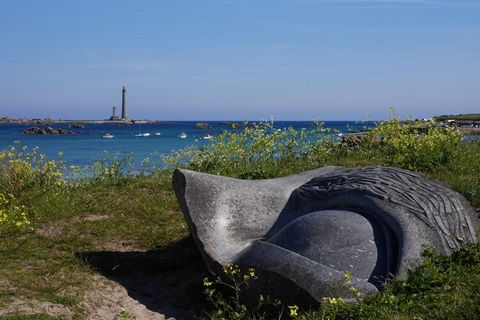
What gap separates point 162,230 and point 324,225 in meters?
2.95

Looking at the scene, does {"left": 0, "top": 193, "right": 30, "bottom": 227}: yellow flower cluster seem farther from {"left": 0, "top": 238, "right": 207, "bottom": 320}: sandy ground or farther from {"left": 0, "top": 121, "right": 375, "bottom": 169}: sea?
{"left": 0, "top": 121, "right": 375, "bottom": 169}: sea

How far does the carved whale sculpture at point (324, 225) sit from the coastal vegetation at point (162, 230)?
0.23 meters

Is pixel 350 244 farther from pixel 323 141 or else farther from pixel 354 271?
pixel 323 141

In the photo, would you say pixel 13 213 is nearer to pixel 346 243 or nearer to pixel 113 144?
pixel 346 243

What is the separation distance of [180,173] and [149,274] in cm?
128

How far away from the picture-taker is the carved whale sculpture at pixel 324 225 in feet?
18.3

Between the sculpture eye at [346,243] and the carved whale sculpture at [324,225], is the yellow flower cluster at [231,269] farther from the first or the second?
the sculpture eye at [346,243]

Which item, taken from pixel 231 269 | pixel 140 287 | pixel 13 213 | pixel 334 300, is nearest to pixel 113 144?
pixel 13 213

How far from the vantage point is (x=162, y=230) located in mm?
8484

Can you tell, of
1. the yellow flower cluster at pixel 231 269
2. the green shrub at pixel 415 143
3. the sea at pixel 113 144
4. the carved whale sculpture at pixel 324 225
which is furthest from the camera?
the sea at pixel 113 144

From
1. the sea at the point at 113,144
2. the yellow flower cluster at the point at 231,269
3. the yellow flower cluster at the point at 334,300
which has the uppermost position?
the yellow flower cluster at the point at 334,300

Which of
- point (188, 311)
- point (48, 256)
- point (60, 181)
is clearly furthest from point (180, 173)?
point (60, 181)

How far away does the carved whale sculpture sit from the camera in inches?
220

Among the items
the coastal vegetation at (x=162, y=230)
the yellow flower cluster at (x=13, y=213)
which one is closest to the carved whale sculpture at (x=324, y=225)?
the coastal vegetation at (x=162, y=230)
